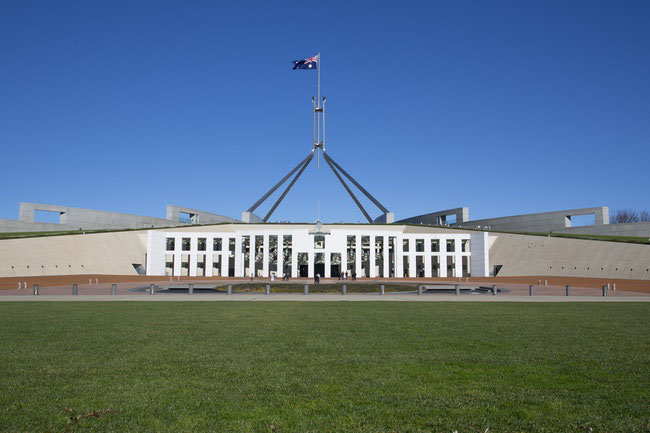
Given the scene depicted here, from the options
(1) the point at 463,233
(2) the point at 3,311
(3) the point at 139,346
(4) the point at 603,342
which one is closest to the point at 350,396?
(3) the point at 139,346

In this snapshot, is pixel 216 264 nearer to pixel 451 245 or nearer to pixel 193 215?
pixel 193 215

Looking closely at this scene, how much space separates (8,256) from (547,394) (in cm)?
4042

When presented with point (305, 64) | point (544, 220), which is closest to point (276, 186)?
point (305, 64)

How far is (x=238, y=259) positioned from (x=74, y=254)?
47.3 feet

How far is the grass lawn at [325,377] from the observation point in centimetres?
453

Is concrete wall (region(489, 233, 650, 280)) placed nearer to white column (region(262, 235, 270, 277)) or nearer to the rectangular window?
the rectangular window

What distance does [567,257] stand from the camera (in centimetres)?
4162

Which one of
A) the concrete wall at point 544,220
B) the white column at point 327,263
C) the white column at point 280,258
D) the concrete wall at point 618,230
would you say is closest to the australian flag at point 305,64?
the white column at point 280,258

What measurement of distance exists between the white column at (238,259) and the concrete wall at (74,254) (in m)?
9.69

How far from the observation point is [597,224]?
2056 inches

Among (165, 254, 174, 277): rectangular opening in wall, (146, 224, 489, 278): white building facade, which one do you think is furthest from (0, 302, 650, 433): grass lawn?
(165, 254, 174, 277): rectangular opening in wall

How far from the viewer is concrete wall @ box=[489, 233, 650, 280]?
3550 cm

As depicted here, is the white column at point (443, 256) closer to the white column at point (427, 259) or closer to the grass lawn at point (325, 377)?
the white column at point (427, 259)

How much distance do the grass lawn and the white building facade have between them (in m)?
36.9
